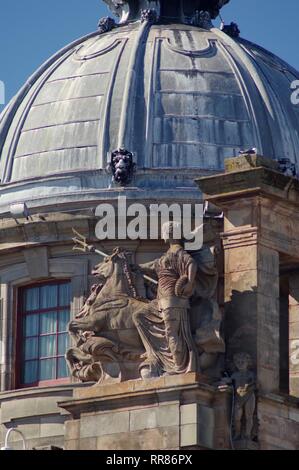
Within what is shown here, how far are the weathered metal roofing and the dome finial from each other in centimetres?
226

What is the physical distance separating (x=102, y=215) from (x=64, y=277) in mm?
2211

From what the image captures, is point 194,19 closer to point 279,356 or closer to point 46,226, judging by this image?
point 46,226

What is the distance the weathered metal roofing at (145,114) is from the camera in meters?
96.1

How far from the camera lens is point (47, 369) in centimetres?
9494

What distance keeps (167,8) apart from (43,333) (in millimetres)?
13124

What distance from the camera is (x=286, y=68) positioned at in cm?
10112

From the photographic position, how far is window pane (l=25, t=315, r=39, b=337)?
314 feet

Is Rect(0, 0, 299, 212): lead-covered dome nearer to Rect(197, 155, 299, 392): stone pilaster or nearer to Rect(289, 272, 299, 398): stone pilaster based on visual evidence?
Rect(289, 272, 299, 398): stone pilaster

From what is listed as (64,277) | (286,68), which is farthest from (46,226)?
(286,68)

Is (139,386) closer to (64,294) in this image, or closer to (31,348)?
(64,294)

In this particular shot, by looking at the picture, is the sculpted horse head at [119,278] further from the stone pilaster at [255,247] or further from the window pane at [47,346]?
the window pane at [47,346]

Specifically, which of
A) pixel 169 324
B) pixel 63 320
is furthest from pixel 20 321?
pixel 169 324

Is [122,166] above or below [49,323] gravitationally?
above

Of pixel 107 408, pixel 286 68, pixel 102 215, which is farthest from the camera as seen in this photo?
pixel 286 68
